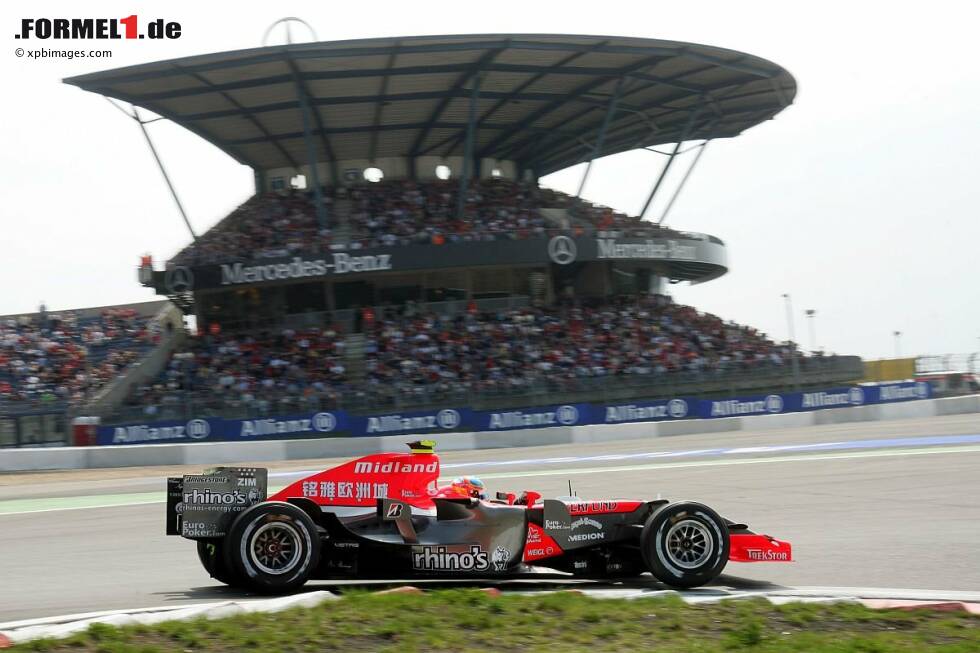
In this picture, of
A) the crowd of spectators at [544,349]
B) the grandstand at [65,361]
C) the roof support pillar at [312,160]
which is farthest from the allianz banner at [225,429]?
the roof support pillar at [312,160]

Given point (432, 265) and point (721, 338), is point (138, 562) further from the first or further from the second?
point (721, 338)

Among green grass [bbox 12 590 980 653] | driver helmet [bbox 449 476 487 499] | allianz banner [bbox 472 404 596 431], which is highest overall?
allianz banner [bbox 472 404 596 431]

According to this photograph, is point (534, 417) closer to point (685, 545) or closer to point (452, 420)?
point (452, 420)

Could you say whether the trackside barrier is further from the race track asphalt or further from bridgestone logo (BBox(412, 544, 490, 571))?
bridgestone logo (BBox(412, 544, 490, 571))

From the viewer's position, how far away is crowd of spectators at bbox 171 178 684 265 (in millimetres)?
37719

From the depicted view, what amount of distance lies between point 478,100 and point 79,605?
1311 inches

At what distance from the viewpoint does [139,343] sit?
34156 mm

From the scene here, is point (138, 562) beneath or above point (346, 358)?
beneath

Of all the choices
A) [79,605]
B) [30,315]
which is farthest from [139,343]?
[79,605]

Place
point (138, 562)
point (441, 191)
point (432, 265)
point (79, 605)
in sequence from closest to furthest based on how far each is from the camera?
point (79, 605), point (138, 562), point (432, 265), point (441, 191)

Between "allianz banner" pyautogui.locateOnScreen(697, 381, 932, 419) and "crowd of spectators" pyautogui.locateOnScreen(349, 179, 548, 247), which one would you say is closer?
"allianz banner" pyautogui.locateOnScreen(697, 381, 932, 419)

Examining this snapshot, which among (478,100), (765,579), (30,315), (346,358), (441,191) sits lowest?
(765,579)

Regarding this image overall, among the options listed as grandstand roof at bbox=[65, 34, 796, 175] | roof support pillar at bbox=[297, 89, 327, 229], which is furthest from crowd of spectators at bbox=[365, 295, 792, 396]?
grandstand roof at bbox=[65, 34, 796, 175]

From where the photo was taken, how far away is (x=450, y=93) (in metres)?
38.2
